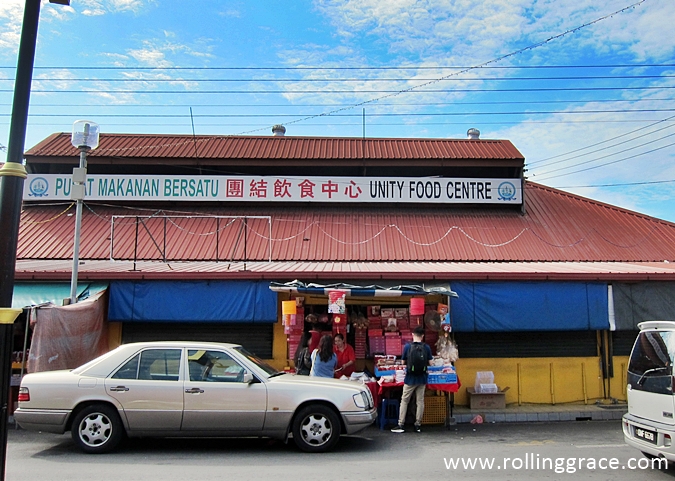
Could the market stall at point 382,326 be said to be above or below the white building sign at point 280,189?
below

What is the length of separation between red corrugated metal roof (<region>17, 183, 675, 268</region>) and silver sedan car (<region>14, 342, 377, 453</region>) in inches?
234

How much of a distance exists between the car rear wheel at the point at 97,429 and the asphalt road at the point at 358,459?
156mm

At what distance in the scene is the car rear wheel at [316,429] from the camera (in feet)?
25.5

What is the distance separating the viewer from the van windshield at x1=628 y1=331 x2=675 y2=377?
643 centimetres

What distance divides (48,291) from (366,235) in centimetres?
798

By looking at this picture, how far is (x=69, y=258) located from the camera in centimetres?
1369

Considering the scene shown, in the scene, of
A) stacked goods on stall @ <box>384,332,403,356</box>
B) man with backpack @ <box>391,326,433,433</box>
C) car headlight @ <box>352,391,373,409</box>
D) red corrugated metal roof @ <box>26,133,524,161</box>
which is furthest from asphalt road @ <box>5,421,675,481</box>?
red corrugated metal roof @ <box>26,133,524,161</box>

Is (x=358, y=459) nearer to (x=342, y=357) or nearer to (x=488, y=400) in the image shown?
(x=342, y=357)

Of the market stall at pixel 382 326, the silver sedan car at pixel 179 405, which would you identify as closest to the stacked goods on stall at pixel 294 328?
the market stall at pixel 382 326

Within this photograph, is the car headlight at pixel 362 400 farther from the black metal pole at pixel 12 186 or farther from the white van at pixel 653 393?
the black metal pole at pixel 12 186

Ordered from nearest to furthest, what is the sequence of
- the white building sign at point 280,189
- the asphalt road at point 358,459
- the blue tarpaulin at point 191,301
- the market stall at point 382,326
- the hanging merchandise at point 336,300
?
the asphalt road at point 358,459
the market stall at point 382,326
the hanging merchandise at point 336,300
the blue tarpaulin at point 191,301
the white building sign at point 280,189

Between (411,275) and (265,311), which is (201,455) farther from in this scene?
(411,275)

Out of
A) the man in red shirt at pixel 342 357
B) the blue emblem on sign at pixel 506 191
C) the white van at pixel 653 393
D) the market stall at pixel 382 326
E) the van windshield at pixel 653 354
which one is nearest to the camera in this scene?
the white van at pixel 653 393

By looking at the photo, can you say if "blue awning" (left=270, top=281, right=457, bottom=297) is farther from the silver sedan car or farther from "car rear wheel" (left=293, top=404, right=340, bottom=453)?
"car rear wheel" (left=293, top=404, right=340, bottom=453)
